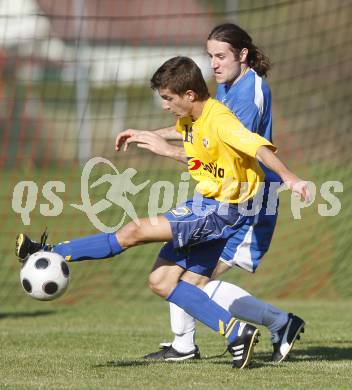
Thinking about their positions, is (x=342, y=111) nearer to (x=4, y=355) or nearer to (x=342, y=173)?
(x=342, y=173)

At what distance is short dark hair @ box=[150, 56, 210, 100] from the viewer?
18.5 ft

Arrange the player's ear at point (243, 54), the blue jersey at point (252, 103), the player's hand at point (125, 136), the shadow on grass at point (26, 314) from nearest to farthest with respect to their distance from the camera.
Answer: the player's hand at point (125, 136), the blue jersey at point (252, 103), the player's ear at point (243, 54), the shadow on grass at point (26, 314)

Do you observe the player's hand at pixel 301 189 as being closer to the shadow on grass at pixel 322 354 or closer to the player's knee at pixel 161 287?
the player's knee at pixel 161 287

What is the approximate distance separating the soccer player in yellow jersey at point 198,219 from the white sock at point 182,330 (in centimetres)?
43

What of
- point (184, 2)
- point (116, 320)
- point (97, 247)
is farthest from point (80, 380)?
point (184, 2)

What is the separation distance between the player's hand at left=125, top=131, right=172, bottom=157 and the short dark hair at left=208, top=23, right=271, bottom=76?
0.87 m

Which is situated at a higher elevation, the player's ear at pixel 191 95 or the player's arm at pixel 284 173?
the player's ear at pixel 191 95

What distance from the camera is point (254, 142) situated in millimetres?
5254

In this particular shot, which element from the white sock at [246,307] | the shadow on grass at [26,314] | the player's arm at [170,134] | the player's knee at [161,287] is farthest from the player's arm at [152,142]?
the shadow on grass at [26,314]

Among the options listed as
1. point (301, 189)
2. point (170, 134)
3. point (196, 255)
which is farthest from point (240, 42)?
point (301, 189)

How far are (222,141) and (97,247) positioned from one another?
37.0 inches

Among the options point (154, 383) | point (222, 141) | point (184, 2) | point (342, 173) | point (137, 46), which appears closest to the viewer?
point (154, 383)

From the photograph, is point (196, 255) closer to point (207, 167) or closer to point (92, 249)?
point (207, 167)

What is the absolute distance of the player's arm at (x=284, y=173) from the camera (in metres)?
4.89
